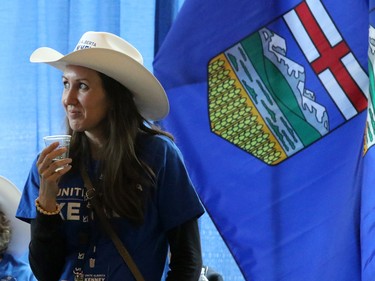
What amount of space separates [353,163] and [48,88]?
1.24 m

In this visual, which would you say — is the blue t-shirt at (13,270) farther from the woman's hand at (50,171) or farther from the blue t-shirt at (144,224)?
the woman's hand at (50,171)

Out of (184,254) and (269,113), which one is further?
(269,113)

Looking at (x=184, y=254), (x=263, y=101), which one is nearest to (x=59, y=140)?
(x=184, y=254)

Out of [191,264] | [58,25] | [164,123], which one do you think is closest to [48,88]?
[58,25]

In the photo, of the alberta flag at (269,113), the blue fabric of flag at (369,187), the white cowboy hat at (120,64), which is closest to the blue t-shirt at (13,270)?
the alberta flag at (269,113)

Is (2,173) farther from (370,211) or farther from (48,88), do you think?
(370,211)

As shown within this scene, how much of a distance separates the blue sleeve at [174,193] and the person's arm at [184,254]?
0.03 m

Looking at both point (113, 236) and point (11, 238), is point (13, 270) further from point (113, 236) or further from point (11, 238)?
point (113, 236)

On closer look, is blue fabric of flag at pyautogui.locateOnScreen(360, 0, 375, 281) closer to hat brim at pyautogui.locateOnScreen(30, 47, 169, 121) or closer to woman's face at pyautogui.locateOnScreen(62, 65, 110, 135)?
hat brim at pyautogui.locateOnScreen(30, 47, 169, 121)

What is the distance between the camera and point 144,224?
1.70m

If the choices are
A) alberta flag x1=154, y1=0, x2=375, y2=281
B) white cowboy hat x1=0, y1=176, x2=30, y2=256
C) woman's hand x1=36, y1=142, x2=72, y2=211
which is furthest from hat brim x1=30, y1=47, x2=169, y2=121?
white cowboy hat x1=0, y1=176, x2=30, y2=256

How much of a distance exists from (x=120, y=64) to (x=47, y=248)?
45cm

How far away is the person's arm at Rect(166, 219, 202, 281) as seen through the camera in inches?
67.6

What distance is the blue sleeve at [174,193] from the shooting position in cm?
171
